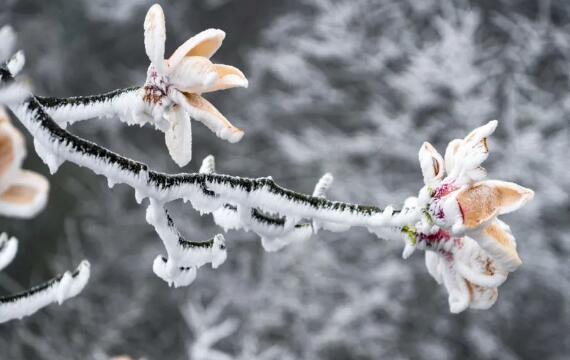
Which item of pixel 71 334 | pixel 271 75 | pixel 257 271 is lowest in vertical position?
pixel 71 334

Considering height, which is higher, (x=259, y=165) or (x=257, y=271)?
(x=259, y=165)

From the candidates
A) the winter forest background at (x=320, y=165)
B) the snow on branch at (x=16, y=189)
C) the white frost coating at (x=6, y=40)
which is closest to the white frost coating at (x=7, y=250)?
the snow on branch at (x=16, y=189)

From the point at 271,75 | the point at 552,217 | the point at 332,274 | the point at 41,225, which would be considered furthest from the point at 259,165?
the point at 552,217

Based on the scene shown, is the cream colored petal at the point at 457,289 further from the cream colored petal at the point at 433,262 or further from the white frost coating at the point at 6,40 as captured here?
the white frost coating at the point at 6,40

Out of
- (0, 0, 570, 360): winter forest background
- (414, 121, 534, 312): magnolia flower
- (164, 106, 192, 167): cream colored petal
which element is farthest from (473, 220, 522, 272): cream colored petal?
(0, 0, 570, 360): winter forest background

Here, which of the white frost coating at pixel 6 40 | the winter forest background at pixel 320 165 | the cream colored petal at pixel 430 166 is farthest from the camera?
the winter forest background at pixel 320 165

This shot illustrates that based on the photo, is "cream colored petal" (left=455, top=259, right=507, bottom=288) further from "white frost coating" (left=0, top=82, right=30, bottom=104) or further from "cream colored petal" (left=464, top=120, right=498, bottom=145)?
"white frost coating" (left=0, top=82, right=30, bottom=104)

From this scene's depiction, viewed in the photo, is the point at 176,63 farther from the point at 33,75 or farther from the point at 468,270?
the point at 33,75
